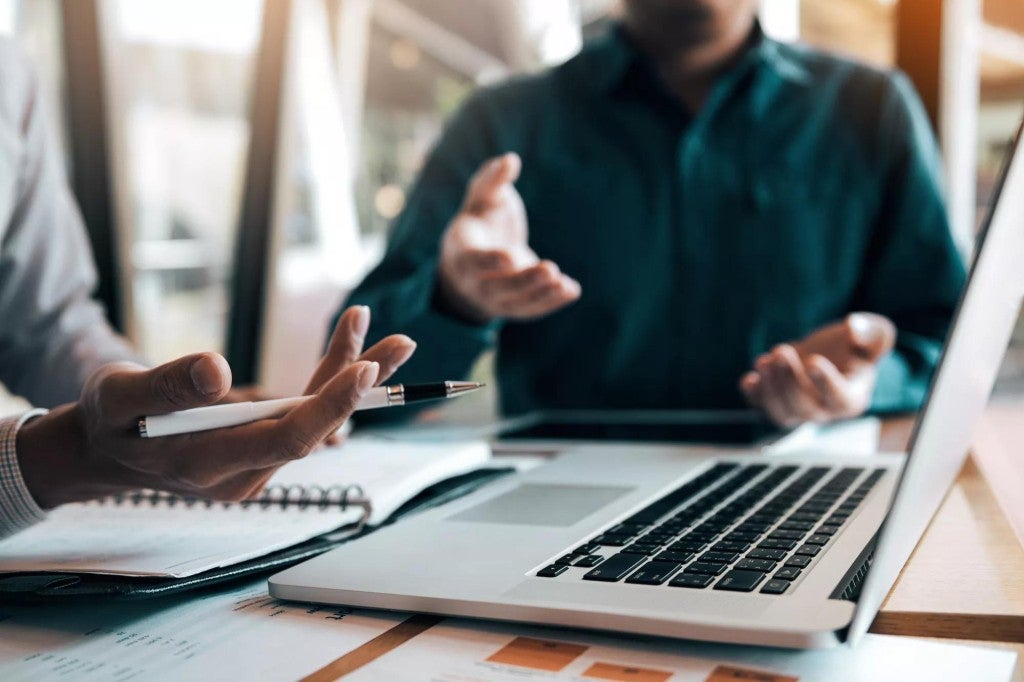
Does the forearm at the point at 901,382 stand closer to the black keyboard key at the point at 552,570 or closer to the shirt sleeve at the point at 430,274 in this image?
the shirt sleeve at the point at 430,274

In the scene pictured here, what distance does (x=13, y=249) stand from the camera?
1.16 meters

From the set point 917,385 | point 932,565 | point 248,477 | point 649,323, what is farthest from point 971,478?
point 649,323

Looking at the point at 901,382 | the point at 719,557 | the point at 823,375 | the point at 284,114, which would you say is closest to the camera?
the point at 719,557

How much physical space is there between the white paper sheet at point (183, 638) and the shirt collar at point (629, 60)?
1.12m

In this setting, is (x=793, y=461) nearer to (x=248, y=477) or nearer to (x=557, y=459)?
(x=557, y=459)

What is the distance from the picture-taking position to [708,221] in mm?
1404

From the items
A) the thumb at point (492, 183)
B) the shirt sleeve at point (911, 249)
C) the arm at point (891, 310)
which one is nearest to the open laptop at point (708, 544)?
the arm at point (891, 310)

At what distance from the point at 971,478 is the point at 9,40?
1321 mm

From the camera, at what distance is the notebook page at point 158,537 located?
0.53 meters

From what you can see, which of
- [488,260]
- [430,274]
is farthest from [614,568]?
[430,274]

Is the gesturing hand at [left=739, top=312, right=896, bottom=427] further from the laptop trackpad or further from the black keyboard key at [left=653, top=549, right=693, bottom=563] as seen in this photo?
the black keyboard key at [left=653, top=549, right=693, bottom=563]

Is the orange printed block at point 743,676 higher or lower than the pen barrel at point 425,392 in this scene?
lower

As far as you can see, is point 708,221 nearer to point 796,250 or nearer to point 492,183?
point 796,250

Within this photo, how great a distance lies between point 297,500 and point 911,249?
1024 mm
